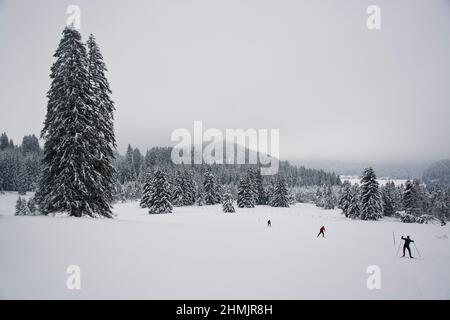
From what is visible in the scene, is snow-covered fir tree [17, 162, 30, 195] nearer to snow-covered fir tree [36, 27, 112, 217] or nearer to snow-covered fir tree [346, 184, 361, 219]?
snow-covered fir tree [36, 27, 112, 217]

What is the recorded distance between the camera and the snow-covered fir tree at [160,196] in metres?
46.4

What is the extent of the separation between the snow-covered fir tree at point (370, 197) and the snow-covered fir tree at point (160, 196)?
36.4m

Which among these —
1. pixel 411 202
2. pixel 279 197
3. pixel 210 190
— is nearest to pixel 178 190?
pixel 210 190

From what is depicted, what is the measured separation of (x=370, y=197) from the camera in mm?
45125

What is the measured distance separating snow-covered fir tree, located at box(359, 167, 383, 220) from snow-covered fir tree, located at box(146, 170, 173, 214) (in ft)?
119

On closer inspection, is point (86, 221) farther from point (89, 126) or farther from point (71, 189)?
point (89, 126)

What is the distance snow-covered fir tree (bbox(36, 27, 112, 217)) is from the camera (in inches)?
690

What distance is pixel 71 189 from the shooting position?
17453mm

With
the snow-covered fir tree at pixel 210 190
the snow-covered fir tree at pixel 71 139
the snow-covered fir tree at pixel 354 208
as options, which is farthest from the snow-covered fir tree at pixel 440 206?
the snow-covered fir tree at pixel 71 139

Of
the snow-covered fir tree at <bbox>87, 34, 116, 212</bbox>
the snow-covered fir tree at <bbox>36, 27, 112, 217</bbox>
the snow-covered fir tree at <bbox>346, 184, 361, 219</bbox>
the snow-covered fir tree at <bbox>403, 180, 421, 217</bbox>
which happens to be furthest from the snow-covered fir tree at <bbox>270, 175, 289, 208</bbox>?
the snow-covered fir tree at <bbox>36, 27, 112, 217</bbox>

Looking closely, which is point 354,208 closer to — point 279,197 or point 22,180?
point 279,197
